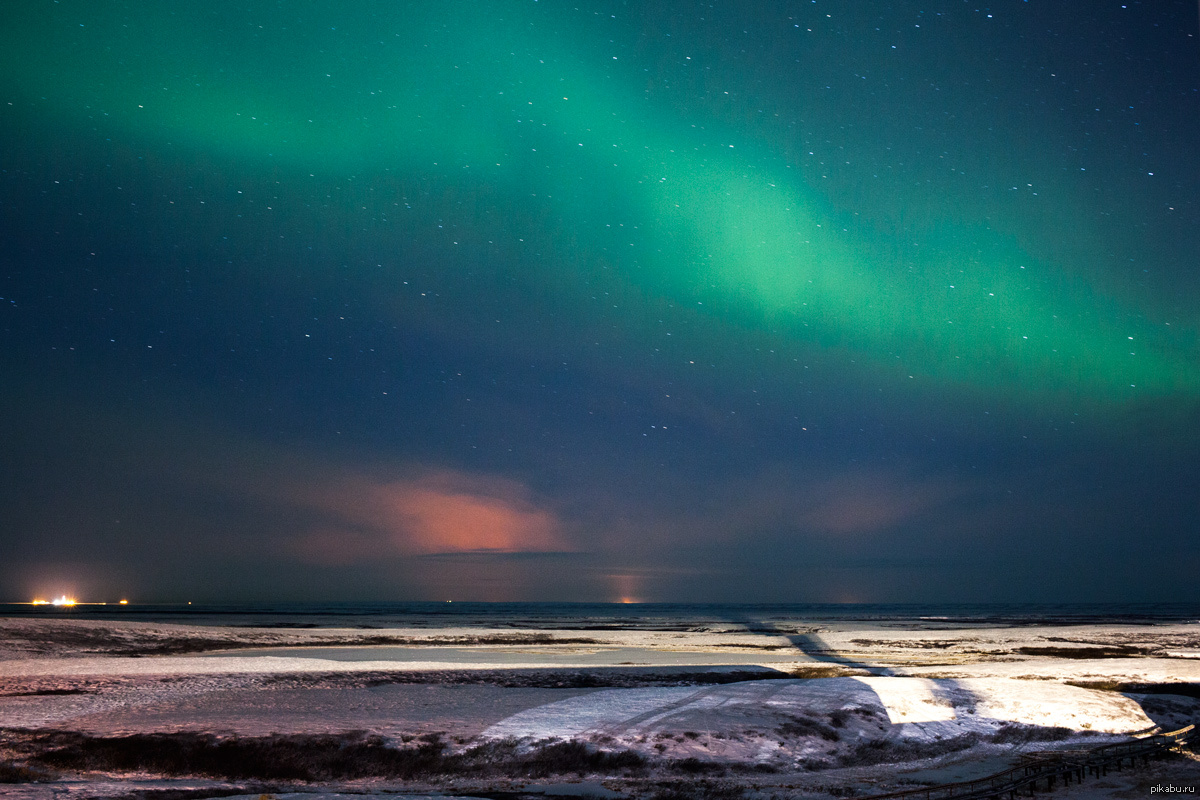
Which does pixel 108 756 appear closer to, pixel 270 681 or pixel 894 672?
pixel 270 681

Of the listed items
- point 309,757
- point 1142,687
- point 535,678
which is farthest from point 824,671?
point 309,757

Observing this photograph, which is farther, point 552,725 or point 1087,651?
point 1087,651

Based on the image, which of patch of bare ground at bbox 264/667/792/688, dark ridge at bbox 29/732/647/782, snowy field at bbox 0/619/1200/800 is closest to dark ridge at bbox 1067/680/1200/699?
snowy field at bbox 0/619/1200/800

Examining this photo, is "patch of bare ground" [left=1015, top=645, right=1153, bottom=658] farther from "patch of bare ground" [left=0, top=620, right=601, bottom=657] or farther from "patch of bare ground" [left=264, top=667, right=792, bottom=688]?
"patch of bare ground" [left=0, top=620, right=601, bottom=657]

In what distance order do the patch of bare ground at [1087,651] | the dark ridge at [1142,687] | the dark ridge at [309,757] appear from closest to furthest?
the dark ridge at [309,757] → the dark ridge at [1142,687] → the patch of bare ground at [1087,651]

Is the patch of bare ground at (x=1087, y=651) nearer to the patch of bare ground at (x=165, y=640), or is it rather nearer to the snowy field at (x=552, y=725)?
the snowy field at (x=552, y=725)

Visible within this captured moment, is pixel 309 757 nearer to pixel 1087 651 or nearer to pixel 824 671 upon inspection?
pixel 824 671

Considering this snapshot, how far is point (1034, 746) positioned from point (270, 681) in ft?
109

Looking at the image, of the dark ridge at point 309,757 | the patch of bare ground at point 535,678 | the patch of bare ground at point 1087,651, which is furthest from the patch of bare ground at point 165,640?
the patch of bare ground at point 1087,651

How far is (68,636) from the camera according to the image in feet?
178

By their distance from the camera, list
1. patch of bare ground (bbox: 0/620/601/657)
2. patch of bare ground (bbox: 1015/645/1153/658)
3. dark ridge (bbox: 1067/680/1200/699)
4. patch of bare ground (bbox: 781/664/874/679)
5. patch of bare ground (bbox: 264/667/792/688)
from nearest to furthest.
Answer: dark ridge (bbox: 1067/680/1200/699) → patch of bare ground (bbox: 264/667/792/688) → patch of bare ground (bbox: 781/664/874/679) → patch of bare ground (bbox: 0/620/601/657) → patch of bare ground (bbox: 1015/645/1153/658)

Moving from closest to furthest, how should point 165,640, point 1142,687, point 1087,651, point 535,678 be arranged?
point 1142,687 < point 535,678 < point 1087,651 < point 165,640

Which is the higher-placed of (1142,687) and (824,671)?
(1142,687)

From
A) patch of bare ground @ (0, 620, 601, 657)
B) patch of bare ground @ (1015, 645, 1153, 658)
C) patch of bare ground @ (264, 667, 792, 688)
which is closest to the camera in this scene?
patch of bare ground @ (264, 667, 792, 688)
